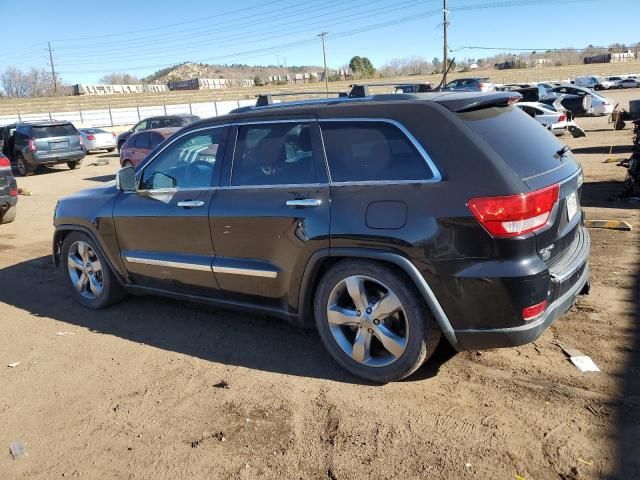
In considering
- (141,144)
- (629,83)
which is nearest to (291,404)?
(141,144)

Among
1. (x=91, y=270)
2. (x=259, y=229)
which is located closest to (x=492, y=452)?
(x=259, y=229)

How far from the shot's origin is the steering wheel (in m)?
4.34

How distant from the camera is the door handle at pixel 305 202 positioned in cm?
365

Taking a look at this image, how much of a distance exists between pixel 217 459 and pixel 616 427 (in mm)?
2173

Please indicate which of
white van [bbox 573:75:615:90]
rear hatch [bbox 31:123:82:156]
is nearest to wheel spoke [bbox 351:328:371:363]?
rear hatch [bbox 31:123:82:156]

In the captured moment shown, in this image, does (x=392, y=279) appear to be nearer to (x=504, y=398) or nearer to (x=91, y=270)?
(x=504, y=398)

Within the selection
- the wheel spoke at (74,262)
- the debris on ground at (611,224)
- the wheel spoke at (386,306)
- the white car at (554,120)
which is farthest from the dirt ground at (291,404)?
the white car at (554,120)

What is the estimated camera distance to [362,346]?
362cm

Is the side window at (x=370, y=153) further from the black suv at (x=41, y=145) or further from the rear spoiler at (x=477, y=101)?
the black suv at (x=41, y=145)

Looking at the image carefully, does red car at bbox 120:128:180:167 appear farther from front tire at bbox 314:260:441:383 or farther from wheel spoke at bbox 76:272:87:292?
front tire at bbox 314:260:441:383

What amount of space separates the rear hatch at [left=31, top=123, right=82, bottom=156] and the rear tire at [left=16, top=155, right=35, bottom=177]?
0.79 metres

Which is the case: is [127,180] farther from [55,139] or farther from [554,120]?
[554,120]

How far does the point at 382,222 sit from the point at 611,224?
4873 millimetres

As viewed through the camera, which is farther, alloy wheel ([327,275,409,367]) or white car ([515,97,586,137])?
white car ([515,97,586,137])
